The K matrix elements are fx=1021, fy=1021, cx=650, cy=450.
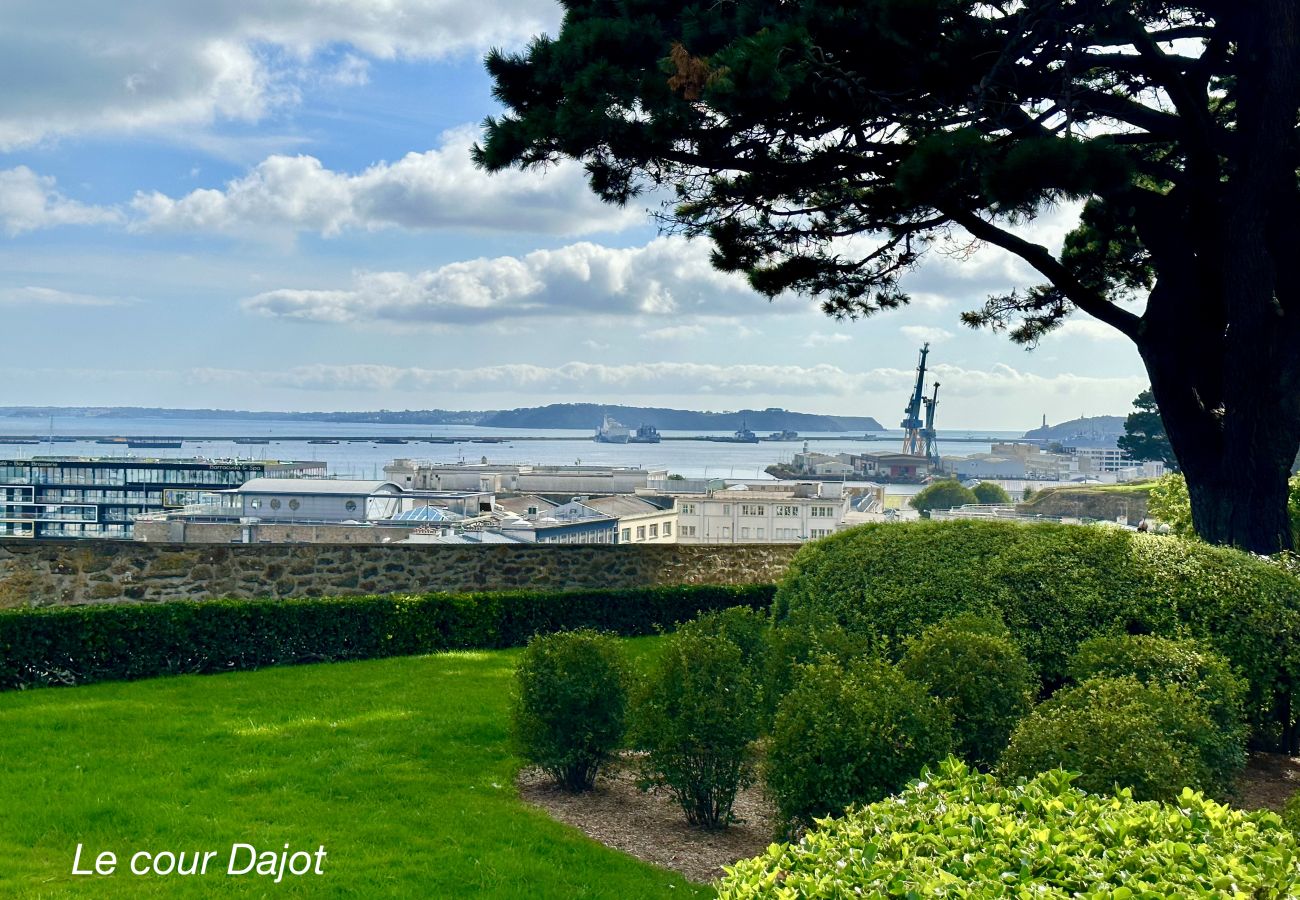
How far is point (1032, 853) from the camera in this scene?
7.90 ft

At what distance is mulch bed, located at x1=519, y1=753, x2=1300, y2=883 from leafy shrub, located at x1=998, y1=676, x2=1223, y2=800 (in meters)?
0.76

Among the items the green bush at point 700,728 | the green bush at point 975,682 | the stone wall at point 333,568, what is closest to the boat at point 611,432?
the stone wall at point 333,568

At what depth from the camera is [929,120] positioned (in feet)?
26.9

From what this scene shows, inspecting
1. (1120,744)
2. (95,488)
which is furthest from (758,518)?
(95,488)

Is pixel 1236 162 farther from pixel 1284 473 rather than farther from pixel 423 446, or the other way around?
pixel 423 446

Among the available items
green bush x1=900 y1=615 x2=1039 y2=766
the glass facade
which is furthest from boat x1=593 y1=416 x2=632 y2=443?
green bush x1=900 y1=615 x2=1039 y2=766

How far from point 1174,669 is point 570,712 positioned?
11.2 ft

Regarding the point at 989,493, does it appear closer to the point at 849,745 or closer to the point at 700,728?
the point at 700,728

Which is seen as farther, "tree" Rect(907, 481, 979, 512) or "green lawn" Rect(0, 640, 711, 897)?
"tree" Rect(907, 481, 979, 512)

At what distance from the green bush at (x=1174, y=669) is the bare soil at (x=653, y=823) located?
6.58ft

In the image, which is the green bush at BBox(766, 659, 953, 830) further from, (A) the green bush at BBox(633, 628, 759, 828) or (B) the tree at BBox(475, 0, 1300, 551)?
(B) the tree at BBox(475, 0, 1300, 551)

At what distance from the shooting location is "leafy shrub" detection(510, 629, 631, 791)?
19.9 feet

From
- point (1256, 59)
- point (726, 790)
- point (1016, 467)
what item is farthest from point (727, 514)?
point (1016, 467)

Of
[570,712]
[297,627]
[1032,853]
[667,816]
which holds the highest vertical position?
[1032,853]
